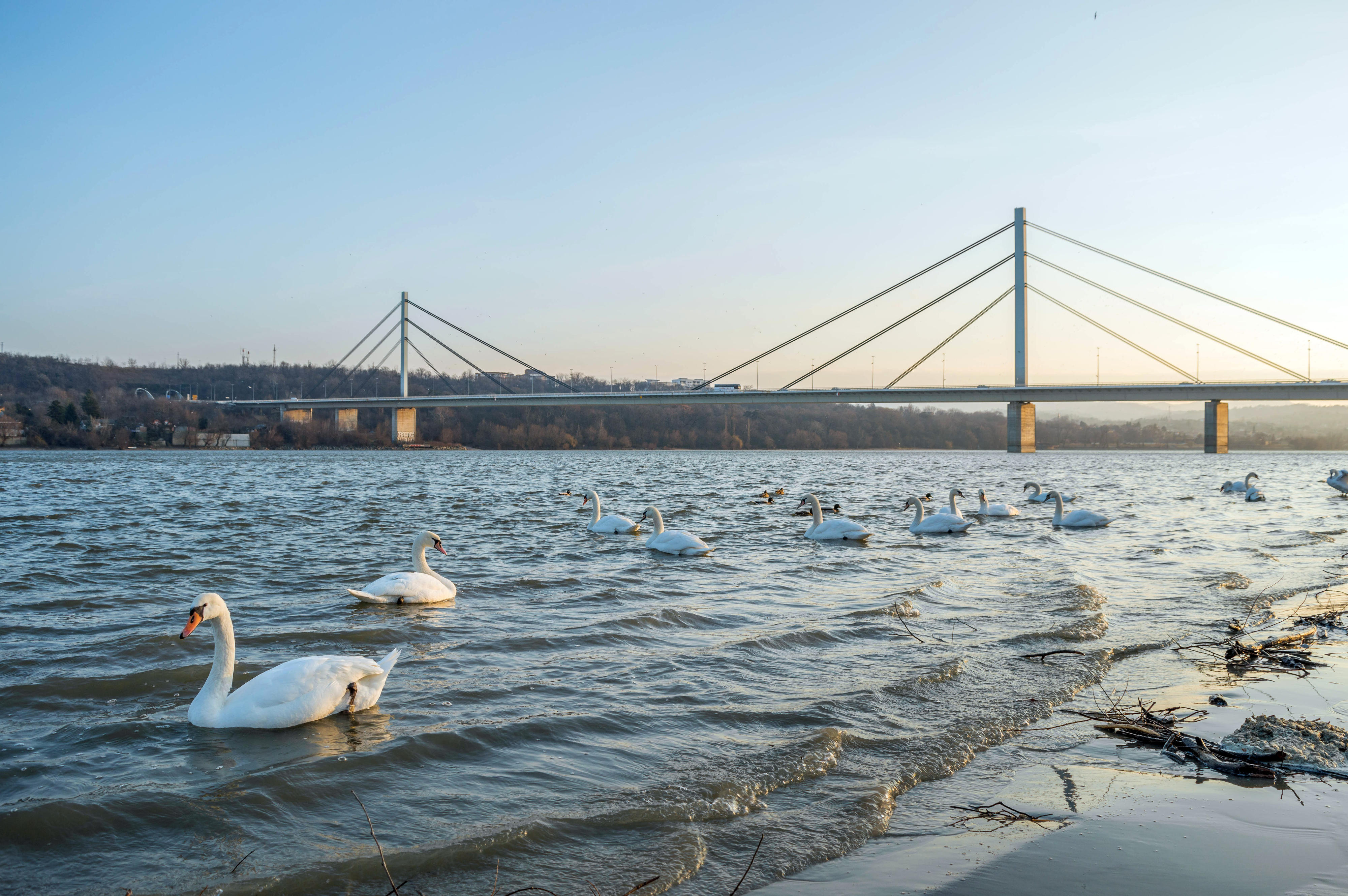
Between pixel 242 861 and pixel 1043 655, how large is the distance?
4.30 metres

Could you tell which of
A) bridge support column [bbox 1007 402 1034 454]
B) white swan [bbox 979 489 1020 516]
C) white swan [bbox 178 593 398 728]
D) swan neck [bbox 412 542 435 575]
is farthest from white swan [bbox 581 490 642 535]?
bridge support column [bbox 1007 402 1034 454]

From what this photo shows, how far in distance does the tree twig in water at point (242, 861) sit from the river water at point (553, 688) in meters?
0.01

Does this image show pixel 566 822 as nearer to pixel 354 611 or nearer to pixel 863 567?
pixel 354 611

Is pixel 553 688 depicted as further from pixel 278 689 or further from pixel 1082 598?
pixel 1082 598

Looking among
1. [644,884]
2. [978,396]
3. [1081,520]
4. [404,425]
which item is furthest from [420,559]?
[404,425]

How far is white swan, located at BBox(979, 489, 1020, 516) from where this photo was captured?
15.3 m

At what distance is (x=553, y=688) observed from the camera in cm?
476

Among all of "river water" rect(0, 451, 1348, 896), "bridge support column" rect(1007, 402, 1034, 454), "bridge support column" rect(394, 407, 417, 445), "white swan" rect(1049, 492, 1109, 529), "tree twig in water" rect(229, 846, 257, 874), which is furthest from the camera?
"bridge support column" rect(394, 407, 417, 445)

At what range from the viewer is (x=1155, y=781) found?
10.8 ft

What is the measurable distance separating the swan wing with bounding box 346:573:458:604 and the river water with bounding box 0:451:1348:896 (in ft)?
0.39

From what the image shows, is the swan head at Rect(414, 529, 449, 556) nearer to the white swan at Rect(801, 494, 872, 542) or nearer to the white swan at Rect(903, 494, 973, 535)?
the white swan at Rect(801, 494, 872, 542)

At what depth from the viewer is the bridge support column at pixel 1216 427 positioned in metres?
55.8

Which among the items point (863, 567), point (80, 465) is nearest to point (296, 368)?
point (80, 465)

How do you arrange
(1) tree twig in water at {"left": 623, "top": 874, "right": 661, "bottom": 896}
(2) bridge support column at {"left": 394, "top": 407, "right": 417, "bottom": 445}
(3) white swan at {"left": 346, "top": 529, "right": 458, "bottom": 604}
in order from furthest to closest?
(2) bridge support column at {"left": 394, "top": 407, "right": 417, "bottom": 445} → (3) white swan at {"left": 346, "top": 529, "right": 458, "bottom": 604} → (1) tree twig in water at {"left": 623, "top": 874, "right": 661, "bottom": 896}
